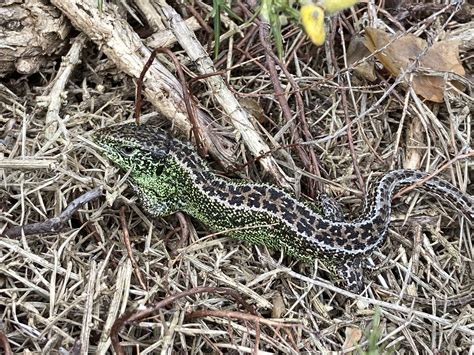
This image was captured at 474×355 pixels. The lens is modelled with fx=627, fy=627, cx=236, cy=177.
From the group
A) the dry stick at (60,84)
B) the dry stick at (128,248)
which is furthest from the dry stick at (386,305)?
the dry stick at (60,84)

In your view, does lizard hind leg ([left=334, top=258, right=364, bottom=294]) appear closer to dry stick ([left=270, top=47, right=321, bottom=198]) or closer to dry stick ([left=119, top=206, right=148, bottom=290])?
dry stick ([left=270, top=47, right=321, bottom=198])

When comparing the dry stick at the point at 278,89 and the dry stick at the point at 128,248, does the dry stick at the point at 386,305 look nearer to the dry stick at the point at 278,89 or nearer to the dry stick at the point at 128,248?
the dry stick at the point at 278,89

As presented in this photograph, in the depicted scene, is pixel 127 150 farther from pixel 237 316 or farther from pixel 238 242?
pixel 237 316

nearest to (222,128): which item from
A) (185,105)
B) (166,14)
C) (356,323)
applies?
(185,105)

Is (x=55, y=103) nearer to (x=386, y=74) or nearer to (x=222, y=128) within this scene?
(x=222, y=128)

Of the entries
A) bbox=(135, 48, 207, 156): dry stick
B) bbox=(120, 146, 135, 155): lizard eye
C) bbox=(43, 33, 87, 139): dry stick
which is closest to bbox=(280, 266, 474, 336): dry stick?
bbox=(135, 48, 207, 156): dry stick
